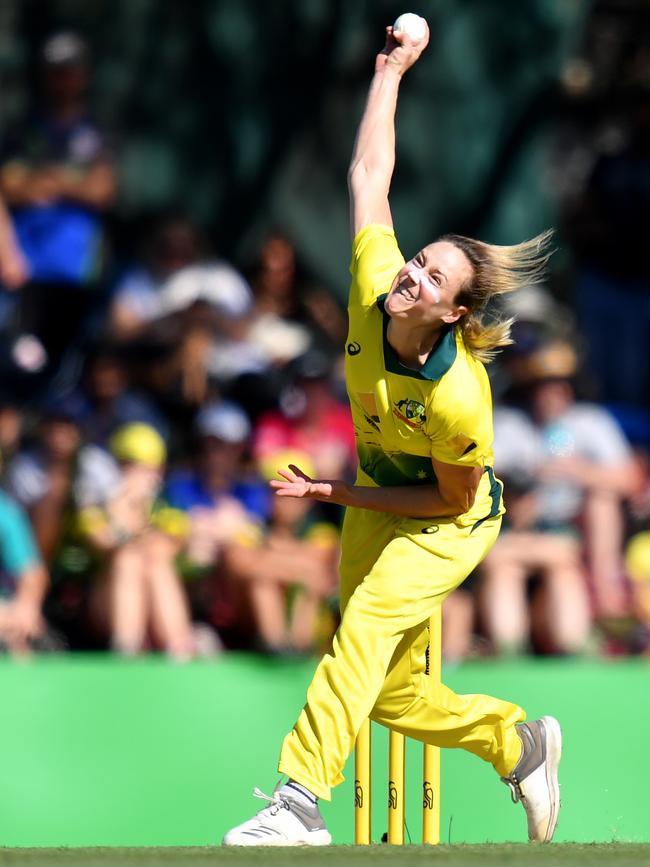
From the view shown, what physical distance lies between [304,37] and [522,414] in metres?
2.56

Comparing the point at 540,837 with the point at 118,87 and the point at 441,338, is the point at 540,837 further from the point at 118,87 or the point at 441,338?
the point at 118,87

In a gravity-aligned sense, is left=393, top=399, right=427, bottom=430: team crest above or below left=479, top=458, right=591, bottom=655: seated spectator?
above

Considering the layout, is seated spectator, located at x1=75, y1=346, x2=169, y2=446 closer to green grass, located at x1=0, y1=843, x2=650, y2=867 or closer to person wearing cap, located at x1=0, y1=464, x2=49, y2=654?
person wearing cap, located at x1=0, y1=464, x2=49, y2=654

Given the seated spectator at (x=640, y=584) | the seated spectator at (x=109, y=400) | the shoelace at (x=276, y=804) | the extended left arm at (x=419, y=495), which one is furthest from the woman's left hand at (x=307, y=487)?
the seated spectator at (x=640, y=584)

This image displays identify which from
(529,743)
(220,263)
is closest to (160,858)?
(529,743)

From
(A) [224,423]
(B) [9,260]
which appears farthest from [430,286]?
(B) [9,260]

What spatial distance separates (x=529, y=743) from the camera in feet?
16.5

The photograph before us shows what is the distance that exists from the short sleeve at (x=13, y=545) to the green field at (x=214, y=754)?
0.95 m

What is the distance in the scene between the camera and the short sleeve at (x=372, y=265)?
4531 millimetres

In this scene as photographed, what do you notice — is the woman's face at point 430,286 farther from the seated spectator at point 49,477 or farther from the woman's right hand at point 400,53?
the seated spectator at point 49,477

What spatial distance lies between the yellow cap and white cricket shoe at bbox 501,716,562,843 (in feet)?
8.71

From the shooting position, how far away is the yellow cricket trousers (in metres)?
4.34

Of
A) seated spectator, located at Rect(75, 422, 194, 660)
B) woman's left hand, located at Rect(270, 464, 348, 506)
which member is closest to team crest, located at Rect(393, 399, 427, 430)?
woman's left hand, located at Rect(270, 464, 348, 506)

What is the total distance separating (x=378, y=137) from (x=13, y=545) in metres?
2.83
